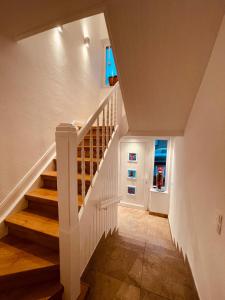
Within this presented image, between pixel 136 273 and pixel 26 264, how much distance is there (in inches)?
43.3

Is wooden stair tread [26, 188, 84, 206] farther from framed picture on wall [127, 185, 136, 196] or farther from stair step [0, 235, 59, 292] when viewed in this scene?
framed picture on wall [127, 185, 136, 196]

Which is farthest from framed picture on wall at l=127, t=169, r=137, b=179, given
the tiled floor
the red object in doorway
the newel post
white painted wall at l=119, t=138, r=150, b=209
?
the newel post

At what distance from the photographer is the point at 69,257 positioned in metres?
1.10

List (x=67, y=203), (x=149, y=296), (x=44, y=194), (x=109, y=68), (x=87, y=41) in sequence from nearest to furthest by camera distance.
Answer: (x=67, y=203) < (x=149, y=296) < (x=44, y=194) < (x=87, y=41) < (x=109, y=68)

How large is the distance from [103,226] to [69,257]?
3.04 ft

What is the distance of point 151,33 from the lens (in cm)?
114

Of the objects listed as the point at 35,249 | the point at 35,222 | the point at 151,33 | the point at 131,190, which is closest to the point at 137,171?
the point at 131,190

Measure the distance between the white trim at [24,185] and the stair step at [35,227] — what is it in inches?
4.2

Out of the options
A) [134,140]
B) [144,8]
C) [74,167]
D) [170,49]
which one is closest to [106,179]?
[74,167]

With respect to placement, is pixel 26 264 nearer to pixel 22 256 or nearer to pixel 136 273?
pixel 22 256

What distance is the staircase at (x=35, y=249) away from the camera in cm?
111

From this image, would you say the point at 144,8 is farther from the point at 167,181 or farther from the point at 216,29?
the point at 167,181

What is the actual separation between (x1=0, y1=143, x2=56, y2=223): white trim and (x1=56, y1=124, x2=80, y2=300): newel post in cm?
96

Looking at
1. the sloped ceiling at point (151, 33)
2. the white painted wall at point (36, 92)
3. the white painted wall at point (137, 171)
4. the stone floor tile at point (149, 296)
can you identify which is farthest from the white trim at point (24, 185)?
the white painted wall at point (137, 171)
